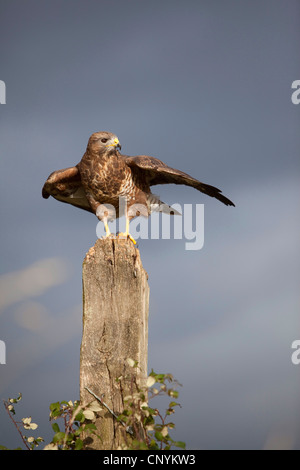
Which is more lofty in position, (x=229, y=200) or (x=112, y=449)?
(x=229, y=200)

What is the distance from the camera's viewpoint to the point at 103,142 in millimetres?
6273

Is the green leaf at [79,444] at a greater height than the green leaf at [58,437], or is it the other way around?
the green leaf at [58,437]

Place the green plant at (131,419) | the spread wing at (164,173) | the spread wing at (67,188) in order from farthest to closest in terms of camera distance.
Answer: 1. the spread wing at (67,188)
2. the spread wing at (164,173)
3. the green plant at (131,419)

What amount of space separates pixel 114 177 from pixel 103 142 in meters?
0.47

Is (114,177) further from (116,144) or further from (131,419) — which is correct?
(131,419)

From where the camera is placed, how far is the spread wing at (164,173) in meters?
5.91

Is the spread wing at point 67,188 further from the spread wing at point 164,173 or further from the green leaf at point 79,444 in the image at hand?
the green leaf at point 79,444

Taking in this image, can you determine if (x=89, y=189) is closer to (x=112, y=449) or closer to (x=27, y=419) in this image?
(x=27, y=419)

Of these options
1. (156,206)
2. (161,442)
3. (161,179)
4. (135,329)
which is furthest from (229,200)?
(161,442)

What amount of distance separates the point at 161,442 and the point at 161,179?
3729 mm

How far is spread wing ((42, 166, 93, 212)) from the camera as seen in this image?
6.50 metres

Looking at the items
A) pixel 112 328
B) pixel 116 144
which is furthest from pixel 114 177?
pixel 112 328

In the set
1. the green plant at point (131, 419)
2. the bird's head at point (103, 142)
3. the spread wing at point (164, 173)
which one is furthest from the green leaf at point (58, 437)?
the bird's head at point (103, 142)

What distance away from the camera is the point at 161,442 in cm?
359
